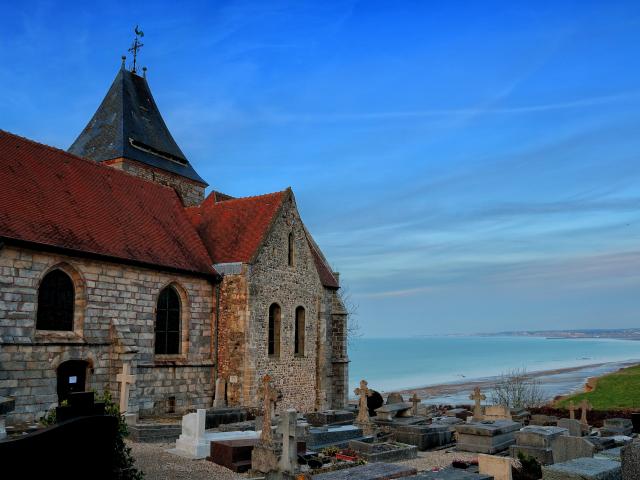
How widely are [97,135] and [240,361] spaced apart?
1424 centimetres

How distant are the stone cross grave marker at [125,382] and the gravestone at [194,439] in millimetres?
3242

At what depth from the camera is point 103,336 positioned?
1513cm

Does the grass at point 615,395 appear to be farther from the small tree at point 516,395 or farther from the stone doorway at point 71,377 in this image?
the stone doorway at point 71,377

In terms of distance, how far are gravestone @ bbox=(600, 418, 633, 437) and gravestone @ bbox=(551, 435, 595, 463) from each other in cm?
565

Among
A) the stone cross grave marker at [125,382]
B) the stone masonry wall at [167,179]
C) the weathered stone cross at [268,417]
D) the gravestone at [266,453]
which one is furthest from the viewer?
the stone masonry wall at [167,179]

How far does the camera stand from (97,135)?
86.3ft

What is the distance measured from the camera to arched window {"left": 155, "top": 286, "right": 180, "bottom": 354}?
56.4 feet

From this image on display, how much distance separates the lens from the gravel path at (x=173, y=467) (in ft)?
31.9

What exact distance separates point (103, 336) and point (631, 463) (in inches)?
502

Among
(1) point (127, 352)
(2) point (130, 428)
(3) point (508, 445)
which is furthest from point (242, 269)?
(3) point (508, 445)

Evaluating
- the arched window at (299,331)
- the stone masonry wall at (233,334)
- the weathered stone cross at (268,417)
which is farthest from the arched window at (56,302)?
the arched window at (299,331)

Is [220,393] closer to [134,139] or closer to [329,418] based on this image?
[329,418]

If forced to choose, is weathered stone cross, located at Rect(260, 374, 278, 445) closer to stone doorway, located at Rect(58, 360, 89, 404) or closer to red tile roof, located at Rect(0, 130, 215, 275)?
stone doorway, located at Rect(58, 360, 89, 404)

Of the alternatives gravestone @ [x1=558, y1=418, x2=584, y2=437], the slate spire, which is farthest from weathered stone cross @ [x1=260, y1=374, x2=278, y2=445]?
the slate spire
